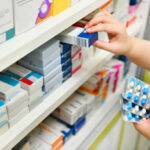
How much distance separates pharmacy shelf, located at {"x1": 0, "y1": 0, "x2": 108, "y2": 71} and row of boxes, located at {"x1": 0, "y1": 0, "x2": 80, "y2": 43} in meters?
0.02

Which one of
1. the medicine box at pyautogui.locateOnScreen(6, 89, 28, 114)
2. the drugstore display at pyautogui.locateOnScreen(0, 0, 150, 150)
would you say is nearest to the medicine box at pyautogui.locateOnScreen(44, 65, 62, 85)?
the drugstore display at pyautogui.locateOnScreen(0, 0, 150, 150)

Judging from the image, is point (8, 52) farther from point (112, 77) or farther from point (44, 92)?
point (112, 77)

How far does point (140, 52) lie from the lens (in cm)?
106

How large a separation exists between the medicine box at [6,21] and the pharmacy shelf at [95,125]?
1.95 ft

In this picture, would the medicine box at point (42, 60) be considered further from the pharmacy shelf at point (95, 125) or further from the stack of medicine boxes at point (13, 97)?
the pharmacy shelf at point (95, 125)

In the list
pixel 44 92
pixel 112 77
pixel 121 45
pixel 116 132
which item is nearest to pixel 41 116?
pixel 44 92

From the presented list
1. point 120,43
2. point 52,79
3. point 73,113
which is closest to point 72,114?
point 73,113

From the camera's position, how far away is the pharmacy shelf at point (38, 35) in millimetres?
623

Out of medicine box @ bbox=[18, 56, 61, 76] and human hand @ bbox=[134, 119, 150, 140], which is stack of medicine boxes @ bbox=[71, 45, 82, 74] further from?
human hand @ bbox=[134, 119, 150, 140]

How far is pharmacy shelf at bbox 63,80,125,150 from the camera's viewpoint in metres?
1.11

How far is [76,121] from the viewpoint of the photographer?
1.11 meters

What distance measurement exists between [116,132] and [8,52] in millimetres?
983

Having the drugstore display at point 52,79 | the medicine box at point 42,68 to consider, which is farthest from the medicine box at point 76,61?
the medicine box at point 42,68

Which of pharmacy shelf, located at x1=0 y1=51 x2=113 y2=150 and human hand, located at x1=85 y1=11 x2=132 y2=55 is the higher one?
human hand, located at x1=85 y1=11 x2=132 y2=55
